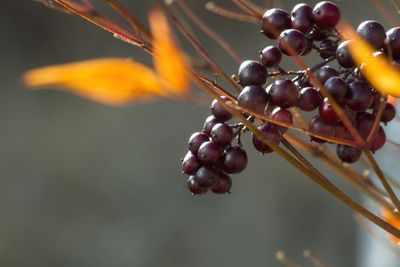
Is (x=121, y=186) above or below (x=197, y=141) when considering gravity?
above

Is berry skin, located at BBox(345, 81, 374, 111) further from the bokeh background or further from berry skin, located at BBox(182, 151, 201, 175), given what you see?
the bokeh background

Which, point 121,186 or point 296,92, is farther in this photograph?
point 121,186

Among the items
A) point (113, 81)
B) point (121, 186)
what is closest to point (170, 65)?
point (113, 81)

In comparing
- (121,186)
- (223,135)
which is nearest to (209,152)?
(223,135)

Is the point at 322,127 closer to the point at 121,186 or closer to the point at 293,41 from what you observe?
the point at 293,41

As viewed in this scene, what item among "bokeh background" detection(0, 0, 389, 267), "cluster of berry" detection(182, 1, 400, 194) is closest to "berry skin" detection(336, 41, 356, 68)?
"cluster of berry" detection(182, 1, 400, 194)

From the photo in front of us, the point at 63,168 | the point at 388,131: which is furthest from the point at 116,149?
the point at 388,131
